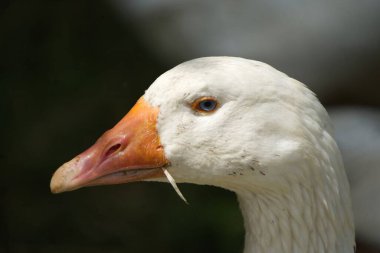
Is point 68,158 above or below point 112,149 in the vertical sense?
below

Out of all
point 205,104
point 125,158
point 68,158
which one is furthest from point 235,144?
point 68,158

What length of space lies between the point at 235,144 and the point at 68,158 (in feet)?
9.47

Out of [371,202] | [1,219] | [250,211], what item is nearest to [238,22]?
[371,202]

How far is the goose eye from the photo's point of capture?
2643 millimetres

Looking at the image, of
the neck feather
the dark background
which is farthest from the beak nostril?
the dark background

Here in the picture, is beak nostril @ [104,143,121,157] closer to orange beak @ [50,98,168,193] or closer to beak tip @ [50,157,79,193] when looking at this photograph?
orange beak @ [50,98,168,193]

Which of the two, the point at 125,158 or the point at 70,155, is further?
the point at 70,155

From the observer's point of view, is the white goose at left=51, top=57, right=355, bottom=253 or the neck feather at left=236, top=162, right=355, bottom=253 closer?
the white goose at left=51, top=57, right=355, bottom=253

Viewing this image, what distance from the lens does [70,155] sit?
5352mm

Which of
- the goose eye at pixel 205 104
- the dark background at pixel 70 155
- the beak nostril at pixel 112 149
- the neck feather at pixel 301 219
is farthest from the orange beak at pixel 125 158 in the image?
the dark background at pixel 70 155

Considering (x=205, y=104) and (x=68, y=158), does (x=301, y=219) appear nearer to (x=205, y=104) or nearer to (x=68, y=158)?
(x=205, y=104)

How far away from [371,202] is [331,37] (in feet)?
4.95

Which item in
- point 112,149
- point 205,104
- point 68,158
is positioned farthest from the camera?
point 68,158

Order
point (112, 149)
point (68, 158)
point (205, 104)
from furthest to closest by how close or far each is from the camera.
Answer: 1. point (68, 158)
2. point (112, 149)
3. point (205, 104)
